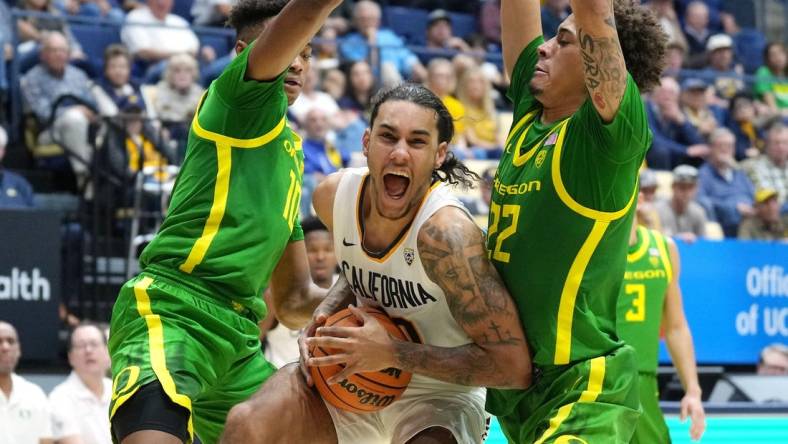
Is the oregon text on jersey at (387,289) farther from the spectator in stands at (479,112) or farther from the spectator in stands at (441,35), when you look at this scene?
the spectator in stands at (441,35)

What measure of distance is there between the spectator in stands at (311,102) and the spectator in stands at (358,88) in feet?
0.75

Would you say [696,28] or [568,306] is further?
[696,28]

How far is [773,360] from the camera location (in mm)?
10312

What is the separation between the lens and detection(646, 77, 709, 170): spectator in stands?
1287 cm

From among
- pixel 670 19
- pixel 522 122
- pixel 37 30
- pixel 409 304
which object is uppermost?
pixel 670 19

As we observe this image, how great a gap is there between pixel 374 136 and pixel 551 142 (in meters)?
0.60

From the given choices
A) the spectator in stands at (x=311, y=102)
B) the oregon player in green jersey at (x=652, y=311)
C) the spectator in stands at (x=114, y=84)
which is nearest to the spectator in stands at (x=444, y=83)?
the spectator in stands at (x=311, y=102)

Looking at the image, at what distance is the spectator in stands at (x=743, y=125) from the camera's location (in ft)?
46.4

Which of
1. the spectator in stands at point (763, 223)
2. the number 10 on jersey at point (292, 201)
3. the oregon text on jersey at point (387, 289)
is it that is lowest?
the spectator in stands at point (763, 223)

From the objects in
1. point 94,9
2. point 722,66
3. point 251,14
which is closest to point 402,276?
point 251,14

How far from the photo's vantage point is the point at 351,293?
4609mm

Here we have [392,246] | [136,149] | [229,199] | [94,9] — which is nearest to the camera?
[392,246]

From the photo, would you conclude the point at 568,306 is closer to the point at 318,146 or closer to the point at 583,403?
the point at 583,403

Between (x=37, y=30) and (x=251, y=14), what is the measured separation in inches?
248
